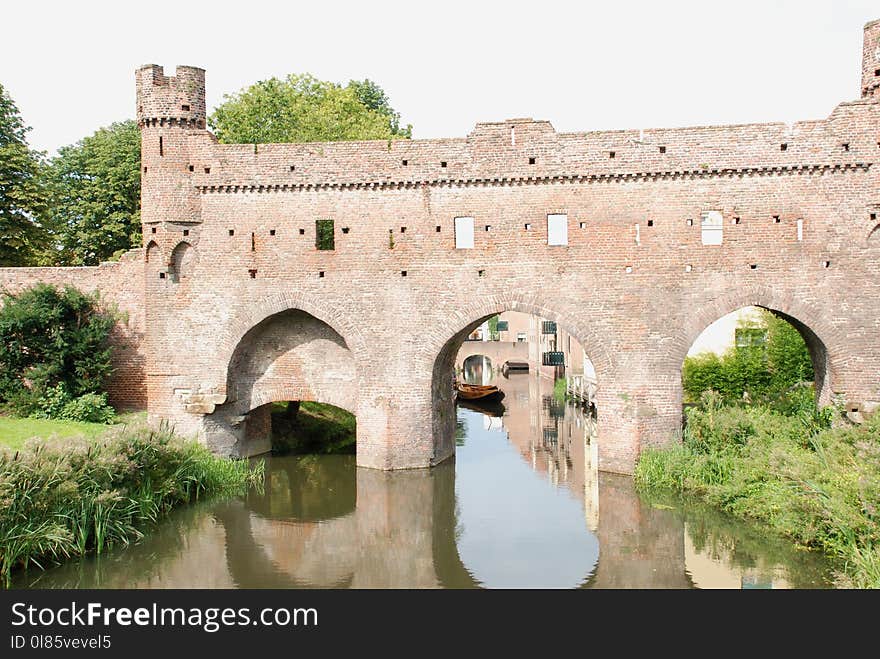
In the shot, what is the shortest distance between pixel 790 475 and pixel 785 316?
517 cm

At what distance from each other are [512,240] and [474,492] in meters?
5.51

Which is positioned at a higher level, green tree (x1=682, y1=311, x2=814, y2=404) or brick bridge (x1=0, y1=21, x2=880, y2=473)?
brick bridge (x1=0, y1=21, x2=880, y2=473)

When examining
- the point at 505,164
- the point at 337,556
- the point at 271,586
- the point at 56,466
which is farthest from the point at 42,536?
the point at 505,164

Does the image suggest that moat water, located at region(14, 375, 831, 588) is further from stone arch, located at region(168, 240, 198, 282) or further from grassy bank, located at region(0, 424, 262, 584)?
stone arch, located at region(168, 240, 198, 282)

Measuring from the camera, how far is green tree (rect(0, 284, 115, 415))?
17.8 m

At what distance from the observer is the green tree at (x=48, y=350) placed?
1784cm

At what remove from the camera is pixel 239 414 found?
18.2 meters

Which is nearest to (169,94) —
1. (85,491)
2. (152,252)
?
(152,252)

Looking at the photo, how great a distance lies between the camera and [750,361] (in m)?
20.2

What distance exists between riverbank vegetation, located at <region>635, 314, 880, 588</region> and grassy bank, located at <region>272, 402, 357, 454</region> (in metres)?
8.98

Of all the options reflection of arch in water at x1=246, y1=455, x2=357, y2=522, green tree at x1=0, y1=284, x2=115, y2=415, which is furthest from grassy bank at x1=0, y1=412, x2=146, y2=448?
reflection of arch in water at x1=246, y1=455, x2=357, y2=522

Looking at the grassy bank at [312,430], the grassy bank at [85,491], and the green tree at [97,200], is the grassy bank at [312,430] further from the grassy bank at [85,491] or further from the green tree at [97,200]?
the green tree at [97,200]

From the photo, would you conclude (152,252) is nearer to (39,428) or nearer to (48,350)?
(48,350)

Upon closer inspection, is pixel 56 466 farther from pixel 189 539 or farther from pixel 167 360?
pixel 167 360
